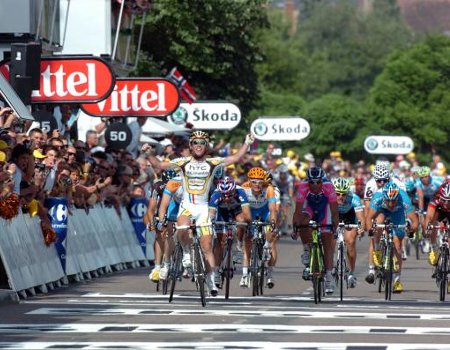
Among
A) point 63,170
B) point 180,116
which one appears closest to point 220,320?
point 63,170

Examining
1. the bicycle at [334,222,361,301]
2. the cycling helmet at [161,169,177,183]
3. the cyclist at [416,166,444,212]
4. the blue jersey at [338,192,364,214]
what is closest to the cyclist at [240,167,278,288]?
the blue jersey at [338,192,364,214]

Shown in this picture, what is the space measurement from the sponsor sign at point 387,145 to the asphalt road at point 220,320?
137 ft

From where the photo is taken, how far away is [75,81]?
2978 centimetres

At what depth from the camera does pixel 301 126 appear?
149ft

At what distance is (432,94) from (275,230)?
290ft

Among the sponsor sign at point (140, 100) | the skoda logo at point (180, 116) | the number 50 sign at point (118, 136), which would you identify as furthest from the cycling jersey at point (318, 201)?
the skoda logo at point (180, 116)

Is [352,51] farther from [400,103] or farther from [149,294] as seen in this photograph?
[149,294]

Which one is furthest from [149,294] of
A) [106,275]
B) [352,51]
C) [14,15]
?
[352,51]

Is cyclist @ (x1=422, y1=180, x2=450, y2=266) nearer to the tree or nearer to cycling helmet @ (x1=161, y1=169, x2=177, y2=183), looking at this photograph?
cycling helmet @ (x1=161, y1=169, x2=177, y2=183)

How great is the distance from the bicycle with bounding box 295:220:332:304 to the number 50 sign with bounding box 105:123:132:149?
1215 centimetres

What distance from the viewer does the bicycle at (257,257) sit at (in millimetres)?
23567

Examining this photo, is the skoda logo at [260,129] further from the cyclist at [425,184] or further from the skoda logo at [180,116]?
the cyclist at [425,184]

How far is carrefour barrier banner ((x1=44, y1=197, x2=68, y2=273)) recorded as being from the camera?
24.8 metres

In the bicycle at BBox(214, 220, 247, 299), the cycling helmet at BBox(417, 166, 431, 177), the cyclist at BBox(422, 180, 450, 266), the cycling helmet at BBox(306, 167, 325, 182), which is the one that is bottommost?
the bicycle at BBox(214, 220, 247, 299)
